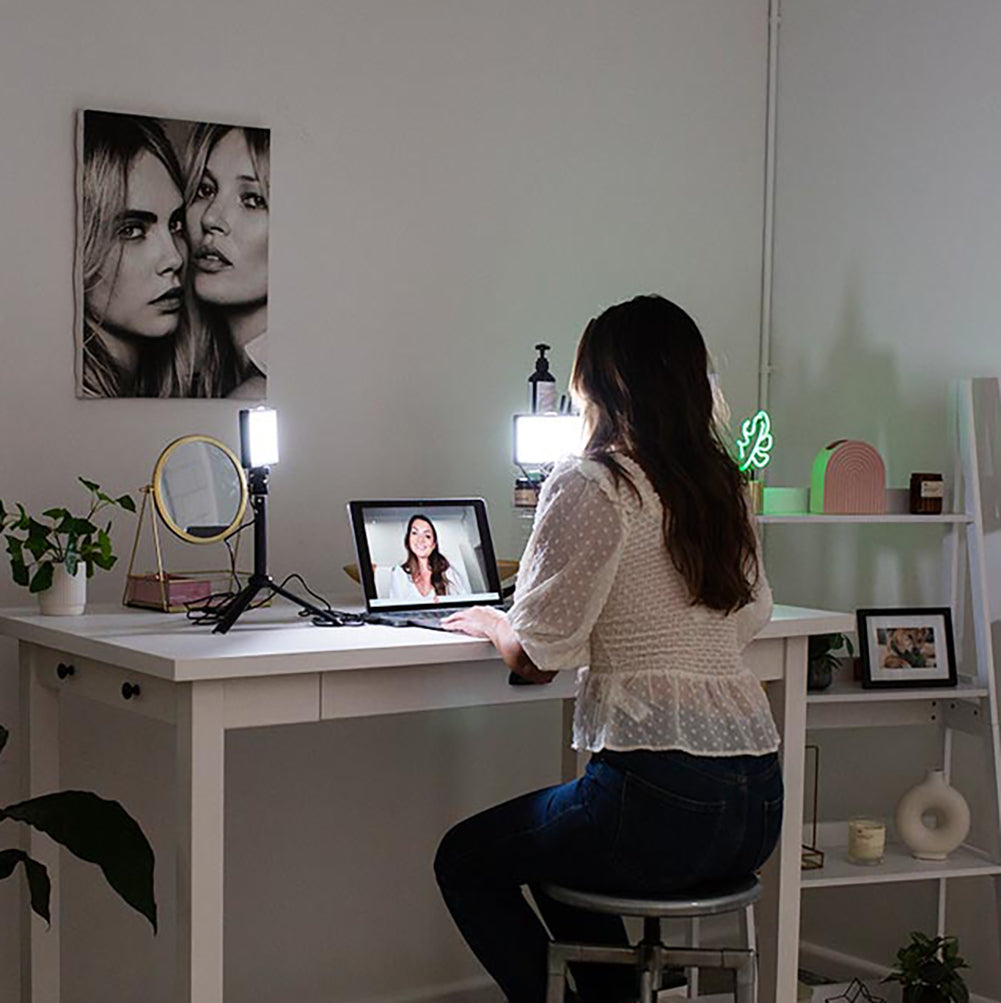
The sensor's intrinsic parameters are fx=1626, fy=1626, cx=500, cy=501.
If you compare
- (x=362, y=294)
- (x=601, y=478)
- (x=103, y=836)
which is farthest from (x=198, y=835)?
(x=362, y=294)

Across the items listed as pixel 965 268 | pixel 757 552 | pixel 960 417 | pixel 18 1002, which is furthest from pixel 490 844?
pixel 965 268

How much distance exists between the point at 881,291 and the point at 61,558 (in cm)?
187

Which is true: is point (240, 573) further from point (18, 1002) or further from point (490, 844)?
point (18, 1002)

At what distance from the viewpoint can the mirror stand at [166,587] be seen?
8.57 ft

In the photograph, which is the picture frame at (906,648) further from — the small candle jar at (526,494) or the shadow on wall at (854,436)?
the small candle jar at (526,494)

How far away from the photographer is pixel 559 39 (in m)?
3.39

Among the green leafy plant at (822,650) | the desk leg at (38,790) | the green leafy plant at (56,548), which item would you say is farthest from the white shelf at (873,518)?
the desk leg at (38,790)

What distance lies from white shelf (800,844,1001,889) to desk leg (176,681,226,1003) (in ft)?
4.21

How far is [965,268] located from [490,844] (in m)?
1.67

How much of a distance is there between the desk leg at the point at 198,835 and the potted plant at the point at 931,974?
1468mm

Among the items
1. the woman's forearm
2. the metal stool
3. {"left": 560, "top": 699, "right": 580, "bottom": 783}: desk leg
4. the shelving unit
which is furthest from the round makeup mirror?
the shelving unit

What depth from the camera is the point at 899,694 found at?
3127 millimetres

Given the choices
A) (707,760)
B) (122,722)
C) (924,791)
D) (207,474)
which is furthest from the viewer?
(924,791)

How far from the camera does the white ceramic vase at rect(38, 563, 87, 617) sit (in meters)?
2.57
